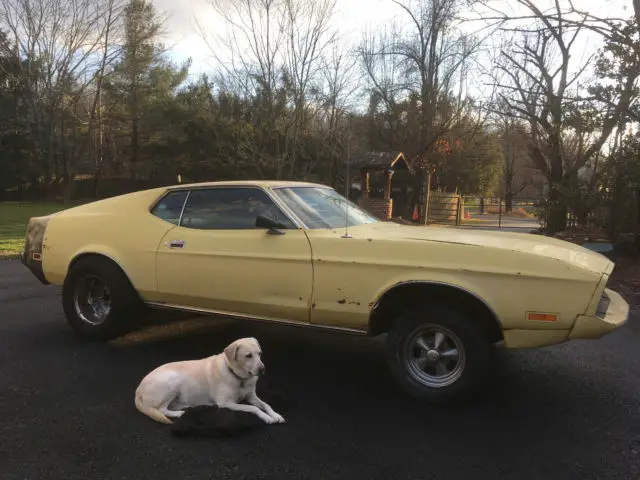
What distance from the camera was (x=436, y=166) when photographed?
26375 millimetres

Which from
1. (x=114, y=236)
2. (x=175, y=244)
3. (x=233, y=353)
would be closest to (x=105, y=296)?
(x=114, y=236)

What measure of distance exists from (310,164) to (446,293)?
18.9 meters

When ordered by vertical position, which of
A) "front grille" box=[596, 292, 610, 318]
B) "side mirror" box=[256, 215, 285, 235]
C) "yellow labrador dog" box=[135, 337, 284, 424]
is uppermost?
"side mirror" box=[256, 215, 285, 235]

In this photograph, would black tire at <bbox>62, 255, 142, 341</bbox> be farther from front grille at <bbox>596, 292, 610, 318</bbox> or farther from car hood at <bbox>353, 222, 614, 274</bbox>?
front grille at <bbox>596, 292, 610, 318</bbox>

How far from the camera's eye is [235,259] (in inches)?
172

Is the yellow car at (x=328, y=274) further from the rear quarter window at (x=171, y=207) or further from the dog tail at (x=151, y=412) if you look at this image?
the dog tail at (x=151, y=412)

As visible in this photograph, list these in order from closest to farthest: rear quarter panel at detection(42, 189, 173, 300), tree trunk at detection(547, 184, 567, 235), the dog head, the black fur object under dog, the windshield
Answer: the black fur object under dog
the dog head
the windshield
rear quarter panel at detection(42, 189, 173, 300)
tree trunk at detection(547, 184, 567, 235)

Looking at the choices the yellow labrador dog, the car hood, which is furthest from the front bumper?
the yellow labrador dog

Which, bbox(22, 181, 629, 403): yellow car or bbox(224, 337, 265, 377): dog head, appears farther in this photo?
bbox(22, 181, 629, 403): yellow car

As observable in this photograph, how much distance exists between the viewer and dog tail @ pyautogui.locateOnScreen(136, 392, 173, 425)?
3330mm

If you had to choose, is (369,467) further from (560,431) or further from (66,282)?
(66,282)

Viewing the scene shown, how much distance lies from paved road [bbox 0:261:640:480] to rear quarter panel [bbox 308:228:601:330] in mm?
646

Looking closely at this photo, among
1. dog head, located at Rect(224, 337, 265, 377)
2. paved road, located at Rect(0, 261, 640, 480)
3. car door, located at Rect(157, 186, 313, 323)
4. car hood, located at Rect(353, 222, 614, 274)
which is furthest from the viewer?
car door, located at Rect(157, 186, 313, 323)

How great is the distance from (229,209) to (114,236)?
122 cm
